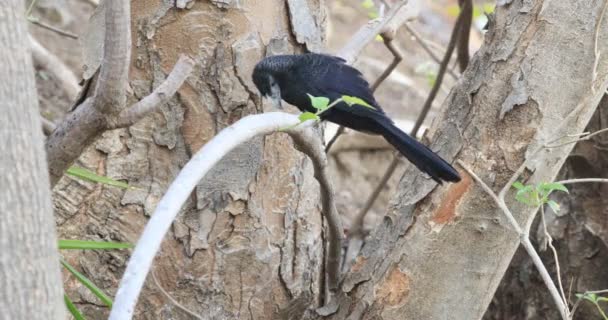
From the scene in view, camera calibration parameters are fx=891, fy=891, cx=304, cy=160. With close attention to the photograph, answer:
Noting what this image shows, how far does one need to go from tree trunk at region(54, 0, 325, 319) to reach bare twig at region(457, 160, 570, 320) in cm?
50

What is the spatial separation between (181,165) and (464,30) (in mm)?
1156

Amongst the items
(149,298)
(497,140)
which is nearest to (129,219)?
(149,298)

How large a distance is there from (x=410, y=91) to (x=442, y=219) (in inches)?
134

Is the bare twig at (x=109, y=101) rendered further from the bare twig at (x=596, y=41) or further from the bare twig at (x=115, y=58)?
the bare twig at (x=596, y=41)

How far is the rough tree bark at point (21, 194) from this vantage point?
41.1 inches

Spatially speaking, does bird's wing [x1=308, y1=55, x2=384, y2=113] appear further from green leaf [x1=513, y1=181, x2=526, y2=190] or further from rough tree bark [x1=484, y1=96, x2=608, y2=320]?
rough tree bark [x1=484, y1=96, x2=608, y2=320]

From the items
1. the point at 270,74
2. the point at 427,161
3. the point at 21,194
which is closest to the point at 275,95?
the point at 270,74

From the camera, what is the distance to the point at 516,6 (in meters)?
1.77

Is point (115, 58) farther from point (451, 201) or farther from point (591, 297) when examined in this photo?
point (591, 297)

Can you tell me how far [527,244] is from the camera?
1631 millimetres

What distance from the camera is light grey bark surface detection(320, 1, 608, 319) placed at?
1691mm

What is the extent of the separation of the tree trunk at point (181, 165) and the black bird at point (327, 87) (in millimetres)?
68

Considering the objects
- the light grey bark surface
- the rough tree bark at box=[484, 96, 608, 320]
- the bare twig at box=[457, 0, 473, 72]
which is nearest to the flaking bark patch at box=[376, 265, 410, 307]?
the light grey bark surface

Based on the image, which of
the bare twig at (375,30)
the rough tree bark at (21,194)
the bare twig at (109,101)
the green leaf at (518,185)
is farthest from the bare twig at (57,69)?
the rough tree bark at (21,194)
